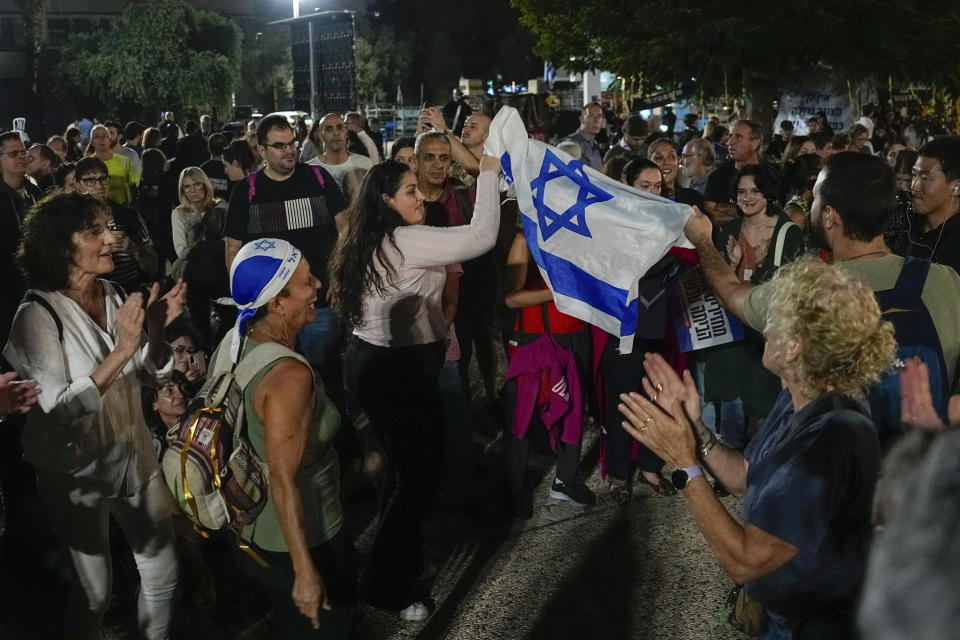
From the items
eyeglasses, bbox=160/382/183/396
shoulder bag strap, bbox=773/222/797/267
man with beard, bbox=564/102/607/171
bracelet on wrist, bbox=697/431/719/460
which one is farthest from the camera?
man with beard, bbox=564/102/607/171

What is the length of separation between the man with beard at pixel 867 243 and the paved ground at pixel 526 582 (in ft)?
5.39

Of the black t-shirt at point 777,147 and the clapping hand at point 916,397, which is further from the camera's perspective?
the black t-shirt at point 777,147

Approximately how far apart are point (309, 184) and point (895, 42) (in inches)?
669

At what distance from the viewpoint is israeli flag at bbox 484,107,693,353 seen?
13.9 ft

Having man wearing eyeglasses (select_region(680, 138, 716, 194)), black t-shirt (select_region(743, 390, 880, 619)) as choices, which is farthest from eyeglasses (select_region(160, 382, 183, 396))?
man wearing eyeglasses (select_region(680, 138, 716, 194))

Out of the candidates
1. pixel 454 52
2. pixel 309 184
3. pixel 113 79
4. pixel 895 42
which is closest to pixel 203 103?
pixel 113 79

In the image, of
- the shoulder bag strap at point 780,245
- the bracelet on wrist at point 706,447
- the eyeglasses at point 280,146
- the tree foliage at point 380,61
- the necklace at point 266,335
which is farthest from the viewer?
the tree foliage at point 380,61

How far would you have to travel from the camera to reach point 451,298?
5.00 meters

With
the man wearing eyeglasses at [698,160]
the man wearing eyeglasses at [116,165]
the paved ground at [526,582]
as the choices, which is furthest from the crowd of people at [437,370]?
the man wearing eyeglasses at [116,165]

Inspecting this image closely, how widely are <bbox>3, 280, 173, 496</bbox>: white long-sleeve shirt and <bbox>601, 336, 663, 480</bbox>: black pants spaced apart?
2808 millimetres

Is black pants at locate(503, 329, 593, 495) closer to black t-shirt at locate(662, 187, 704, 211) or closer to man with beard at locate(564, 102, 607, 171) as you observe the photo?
black t-shirt at locate(662, 187, 704, 211)

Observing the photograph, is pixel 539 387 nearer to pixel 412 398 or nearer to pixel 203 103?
pixel 412 398

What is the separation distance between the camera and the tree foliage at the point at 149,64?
39312mm

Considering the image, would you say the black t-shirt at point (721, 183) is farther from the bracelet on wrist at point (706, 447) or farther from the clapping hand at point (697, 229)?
the bracelet on wrist at point (706, 447)
